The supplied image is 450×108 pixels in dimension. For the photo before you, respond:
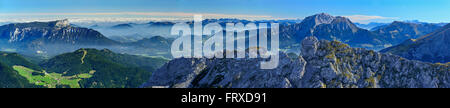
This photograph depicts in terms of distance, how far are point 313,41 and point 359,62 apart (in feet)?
86.8

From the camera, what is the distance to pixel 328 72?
125 meters

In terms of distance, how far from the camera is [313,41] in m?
142

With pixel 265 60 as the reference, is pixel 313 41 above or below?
above

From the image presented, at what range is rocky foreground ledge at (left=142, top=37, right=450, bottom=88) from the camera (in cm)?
12512

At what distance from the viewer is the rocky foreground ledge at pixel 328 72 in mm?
125125
